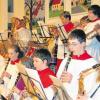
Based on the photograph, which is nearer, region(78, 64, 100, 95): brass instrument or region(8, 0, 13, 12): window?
region(78, 64, 100, 95): brass instrument

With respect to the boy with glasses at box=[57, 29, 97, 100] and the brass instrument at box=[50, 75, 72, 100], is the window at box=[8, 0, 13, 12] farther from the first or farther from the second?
the brass instrument at box=[50, 75, 72, 100]

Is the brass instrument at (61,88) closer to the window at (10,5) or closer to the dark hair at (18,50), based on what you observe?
the dark hair at (18,50)

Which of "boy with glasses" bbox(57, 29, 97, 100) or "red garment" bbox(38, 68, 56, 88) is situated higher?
"boy with glasses" bbox(57, 29, 97, 100)

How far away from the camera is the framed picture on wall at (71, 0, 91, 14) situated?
607 cm

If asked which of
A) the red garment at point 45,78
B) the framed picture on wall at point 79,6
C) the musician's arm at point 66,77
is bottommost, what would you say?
the red garment at point 45,78

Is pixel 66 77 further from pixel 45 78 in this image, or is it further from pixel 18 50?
pixel 18 50

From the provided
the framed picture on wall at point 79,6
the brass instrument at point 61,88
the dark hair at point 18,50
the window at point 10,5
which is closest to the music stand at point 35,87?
the brass instrument at point 61,88

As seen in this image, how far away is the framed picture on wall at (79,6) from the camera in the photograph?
6066 millimetres

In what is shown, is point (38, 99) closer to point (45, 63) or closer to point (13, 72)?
point (45, 63)

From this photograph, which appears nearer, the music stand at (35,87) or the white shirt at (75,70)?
the music stand at (35,87)

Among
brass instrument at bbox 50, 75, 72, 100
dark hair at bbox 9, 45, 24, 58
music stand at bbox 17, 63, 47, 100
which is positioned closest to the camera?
brass instrument at bbox 50, 75, 72, 100

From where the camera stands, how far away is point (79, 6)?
6.28m

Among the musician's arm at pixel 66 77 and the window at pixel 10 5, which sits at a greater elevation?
the window at pixel 10 5

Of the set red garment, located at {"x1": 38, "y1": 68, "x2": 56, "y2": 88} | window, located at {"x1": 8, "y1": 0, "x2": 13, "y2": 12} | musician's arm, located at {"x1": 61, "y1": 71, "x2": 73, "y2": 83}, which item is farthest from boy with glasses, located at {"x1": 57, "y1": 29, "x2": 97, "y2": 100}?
window, located at {"x1": 8, "y1": 0, "x2": 13, "y2": 12}
